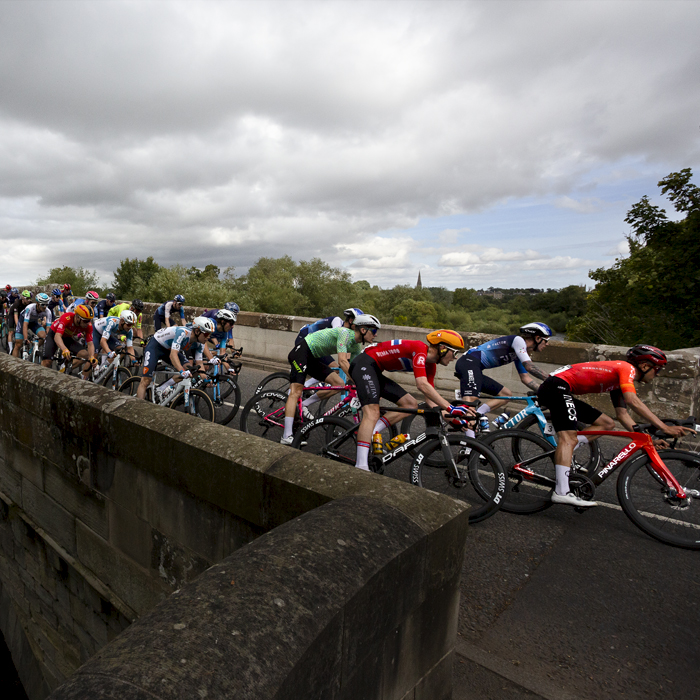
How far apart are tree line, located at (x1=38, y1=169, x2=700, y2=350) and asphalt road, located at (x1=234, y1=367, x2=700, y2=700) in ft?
37.9

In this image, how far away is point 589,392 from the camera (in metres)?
5.21

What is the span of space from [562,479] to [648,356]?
1537mm

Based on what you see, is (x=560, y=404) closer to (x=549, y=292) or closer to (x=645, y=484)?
(x=645, y=484)

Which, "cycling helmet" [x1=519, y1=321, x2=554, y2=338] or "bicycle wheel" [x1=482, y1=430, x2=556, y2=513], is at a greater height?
"cycling helmet" [x1=519, y1=321, x2=554, y2=338]

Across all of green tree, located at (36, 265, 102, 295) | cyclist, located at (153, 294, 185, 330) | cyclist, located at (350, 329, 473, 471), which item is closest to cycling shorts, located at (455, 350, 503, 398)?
cyclist, located at (350, 329, 473, 471)

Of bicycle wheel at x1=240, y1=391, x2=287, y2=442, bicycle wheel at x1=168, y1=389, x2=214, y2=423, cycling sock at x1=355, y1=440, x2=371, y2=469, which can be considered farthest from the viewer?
bicycle wheel at x1=168, y1=389, x2=214, y2=423

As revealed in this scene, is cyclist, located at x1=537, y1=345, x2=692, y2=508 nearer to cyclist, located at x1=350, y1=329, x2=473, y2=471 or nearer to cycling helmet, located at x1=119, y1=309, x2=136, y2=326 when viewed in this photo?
cyclist, located at x1=350, y1=329, x2=473, y2=471

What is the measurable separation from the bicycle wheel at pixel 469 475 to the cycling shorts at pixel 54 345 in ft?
25.7

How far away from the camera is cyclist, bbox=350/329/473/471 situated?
5.38 m

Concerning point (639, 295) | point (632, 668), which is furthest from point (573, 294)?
point (632, 668)

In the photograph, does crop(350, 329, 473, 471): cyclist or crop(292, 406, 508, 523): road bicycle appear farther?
crop(350, 329, 473, 471): cyclist

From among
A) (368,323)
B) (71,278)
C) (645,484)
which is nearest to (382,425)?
(368,323)

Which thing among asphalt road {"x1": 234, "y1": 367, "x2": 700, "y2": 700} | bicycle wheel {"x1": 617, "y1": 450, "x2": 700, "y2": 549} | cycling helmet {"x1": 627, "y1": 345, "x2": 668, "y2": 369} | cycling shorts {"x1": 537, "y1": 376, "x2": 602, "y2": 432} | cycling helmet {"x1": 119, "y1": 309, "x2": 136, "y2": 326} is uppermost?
cycling helmet {"x1": 119, "y1": 309, "x2": 136, "y2": 326}

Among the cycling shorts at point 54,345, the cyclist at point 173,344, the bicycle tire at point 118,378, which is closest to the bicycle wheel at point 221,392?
the cyclist at point 173,344
